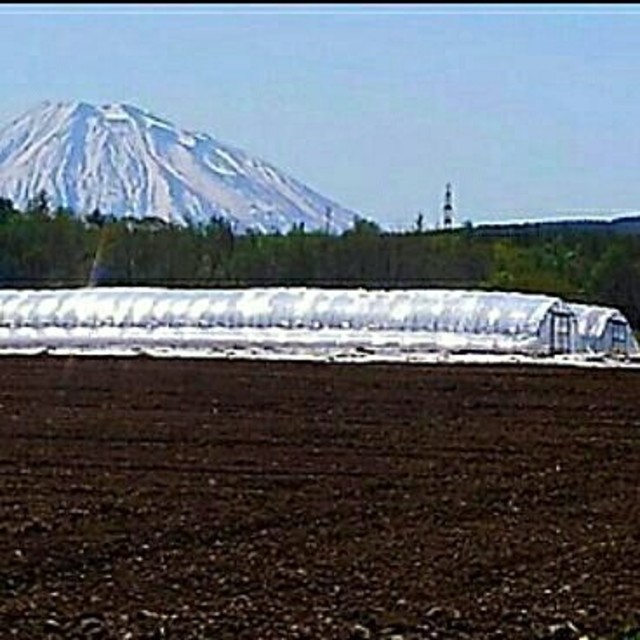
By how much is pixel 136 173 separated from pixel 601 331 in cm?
5241

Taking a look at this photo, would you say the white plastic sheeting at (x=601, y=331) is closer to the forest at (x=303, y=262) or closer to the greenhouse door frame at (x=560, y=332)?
the greenhouse door frame at (x=560, y=332)

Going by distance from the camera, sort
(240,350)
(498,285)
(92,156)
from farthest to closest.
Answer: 1. (92,156)
2. (498,285)
3. (240,350)

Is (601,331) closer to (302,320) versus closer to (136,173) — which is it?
(302,320)

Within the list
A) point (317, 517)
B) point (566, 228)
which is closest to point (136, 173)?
point (566, 228)

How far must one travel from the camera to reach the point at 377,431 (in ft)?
55.0

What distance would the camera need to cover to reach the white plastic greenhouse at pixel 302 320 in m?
36.6

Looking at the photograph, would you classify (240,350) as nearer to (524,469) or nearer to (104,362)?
(104,362)

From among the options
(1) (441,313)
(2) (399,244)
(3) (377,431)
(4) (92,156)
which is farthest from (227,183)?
(3) (377,431)

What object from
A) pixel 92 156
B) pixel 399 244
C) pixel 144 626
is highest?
pixel 92 156

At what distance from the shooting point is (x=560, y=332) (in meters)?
36.7

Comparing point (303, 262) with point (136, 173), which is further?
point (136, 173)

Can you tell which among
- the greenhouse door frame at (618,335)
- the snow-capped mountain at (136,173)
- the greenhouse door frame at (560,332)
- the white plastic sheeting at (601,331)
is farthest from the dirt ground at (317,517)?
the snow-capped mountain at (136,173)

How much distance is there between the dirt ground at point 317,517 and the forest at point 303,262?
3304 centimetres

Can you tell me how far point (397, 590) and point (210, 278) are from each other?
1849 inches
